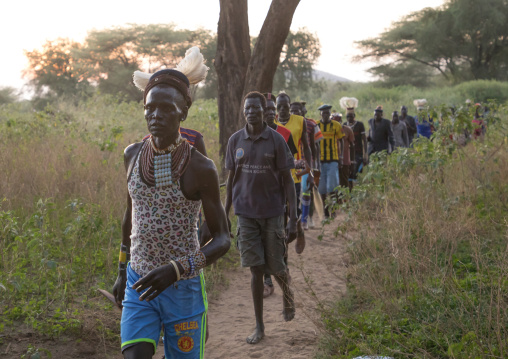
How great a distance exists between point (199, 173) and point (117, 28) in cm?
3791

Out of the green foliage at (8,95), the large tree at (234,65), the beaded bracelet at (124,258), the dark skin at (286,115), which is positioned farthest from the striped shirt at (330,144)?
the green foliage at (8,95)

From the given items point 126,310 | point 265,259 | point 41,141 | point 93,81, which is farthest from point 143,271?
point 93,81

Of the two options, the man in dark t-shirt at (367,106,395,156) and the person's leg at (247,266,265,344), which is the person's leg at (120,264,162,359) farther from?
the man in dark t-shirt at (367,106,395,156)

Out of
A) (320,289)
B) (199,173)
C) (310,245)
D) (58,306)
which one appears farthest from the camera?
(310,245)

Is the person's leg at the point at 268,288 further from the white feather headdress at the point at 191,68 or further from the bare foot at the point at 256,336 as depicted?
the white feather headdress at the point at 191,68

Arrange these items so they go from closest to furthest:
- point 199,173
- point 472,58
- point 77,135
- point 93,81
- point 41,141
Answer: point 199,173 < point 41,141 < point 77,135 < point 93,81 < point 472,58

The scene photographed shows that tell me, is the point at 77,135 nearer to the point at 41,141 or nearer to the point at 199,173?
the point at 41,141

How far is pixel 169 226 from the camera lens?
2.68m

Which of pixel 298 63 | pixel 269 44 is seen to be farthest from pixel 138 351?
pixel 298 63

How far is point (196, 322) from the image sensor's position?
2.72 meters

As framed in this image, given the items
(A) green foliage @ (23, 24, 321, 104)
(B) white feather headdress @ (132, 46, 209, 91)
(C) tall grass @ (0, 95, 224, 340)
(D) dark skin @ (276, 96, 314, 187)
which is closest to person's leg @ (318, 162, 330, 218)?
(C) tall grass @ (0, 95, 224, 340)

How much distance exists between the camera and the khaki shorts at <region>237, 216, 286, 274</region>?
4.75m

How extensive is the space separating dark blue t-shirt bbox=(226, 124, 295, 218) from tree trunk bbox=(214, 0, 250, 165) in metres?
4.31

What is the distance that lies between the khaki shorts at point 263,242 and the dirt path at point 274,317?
0.21 meters
